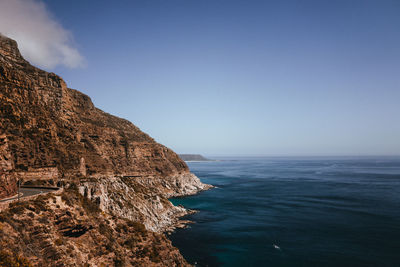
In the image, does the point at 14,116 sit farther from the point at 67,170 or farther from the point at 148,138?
the point at 148,138

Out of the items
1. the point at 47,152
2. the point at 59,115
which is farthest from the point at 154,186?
the point at 47,152

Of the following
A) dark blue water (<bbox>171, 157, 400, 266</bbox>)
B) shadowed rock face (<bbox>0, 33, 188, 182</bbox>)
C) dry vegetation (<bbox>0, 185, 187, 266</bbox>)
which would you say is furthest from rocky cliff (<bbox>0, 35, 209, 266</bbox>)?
dark blue water (<bbox>171, 157, 400, 266</bbox>)

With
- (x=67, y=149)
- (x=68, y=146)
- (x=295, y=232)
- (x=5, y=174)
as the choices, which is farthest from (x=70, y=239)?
(x=295, y=232)

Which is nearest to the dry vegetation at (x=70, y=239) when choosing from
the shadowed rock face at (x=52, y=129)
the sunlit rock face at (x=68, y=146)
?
the sunlit rock face at (x=68, y=146)

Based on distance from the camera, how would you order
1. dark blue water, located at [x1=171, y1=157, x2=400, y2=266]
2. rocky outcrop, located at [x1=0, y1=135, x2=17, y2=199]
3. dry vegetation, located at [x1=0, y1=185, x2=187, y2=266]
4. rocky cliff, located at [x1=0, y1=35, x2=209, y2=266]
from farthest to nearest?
dark blue water, located at [x1=171, y1=157, x2=400, y2=266] < rocky cliff, located at [x1=0, y1=35, x2=209, y2=266] < rocky outcrop, located at [x1=0, y1=135, x2=17, y2=199] < dry vegetation, located at [x1=0, y1=185, x2=187, y2=266]

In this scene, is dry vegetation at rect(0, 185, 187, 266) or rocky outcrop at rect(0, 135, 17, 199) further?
rocky outcrop at rect(0, 135, 17, 199)

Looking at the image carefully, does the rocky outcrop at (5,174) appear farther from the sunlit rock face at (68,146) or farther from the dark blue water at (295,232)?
the dark blue water at (295,232)

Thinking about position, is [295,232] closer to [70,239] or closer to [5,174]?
[70,239]

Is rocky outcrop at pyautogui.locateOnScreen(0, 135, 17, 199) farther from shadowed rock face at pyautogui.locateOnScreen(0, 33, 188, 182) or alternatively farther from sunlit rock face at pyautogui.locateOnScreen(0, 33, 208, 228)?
shadowed rock face at pyautogui.locateOnScreen(0, 33, 188, 182)
